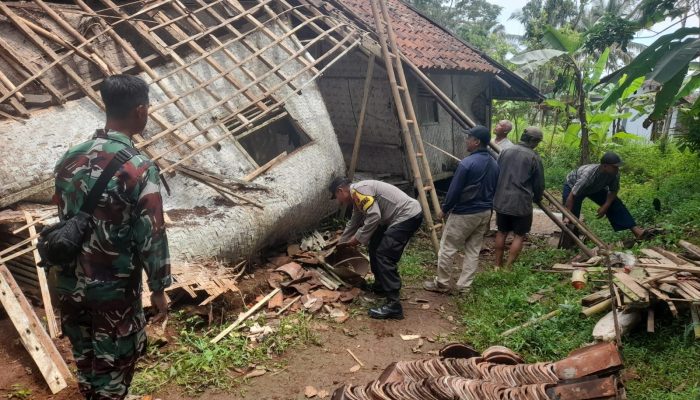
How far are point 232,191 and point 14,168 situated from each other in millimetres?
2129

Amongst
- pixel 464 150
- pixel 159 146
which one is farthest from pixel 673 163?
pixel 159 146

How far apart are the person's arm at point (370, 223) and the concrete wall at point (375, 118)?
14.3 feet

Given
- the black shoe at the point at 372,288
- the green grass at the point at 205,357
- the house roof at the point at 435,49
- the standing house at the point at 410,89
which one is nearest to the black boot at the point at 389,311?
the black shoe at the point at 372,288

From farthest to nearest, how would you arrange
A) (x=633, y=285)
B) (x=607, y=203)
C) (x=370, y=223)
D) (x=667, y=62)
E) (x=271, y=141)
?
(x=271, y=141) < (x=607, y=203) < (x=370, y=223) < (x=633, y=285) < (x=667, y=62)

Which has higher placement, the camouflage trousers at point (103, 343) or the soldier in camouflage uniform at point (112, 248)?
the soldier in camouflage uniform at point (112, 248)

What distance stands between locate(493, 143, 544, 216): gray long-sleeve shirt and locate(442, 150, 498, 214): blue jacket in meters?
0.43

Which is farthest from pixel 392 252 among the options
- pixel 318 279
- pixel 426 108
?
pixel 426 108

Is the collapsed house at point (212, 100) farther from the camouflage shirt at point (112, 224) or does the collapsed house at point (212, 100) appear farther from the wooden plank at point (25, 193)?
the camouflage shirt at point (112, 224)

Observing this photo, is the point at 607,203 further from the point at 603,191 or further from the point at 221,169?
the point at 221,169

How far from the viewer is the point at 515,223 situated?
619cm

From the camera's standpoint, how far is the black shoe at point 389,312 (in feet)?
16.7

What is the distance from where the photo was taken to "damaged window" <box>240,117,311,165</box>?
Answer: 7906mm

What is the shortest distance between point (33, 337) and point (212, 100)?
387 centimetres

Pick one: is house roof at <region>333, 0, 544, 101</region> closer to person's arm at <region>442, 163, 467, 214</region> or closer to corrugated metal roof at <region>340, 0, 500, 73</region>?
corrugated metal roof at <region>340, 0, 500, 73</region>
